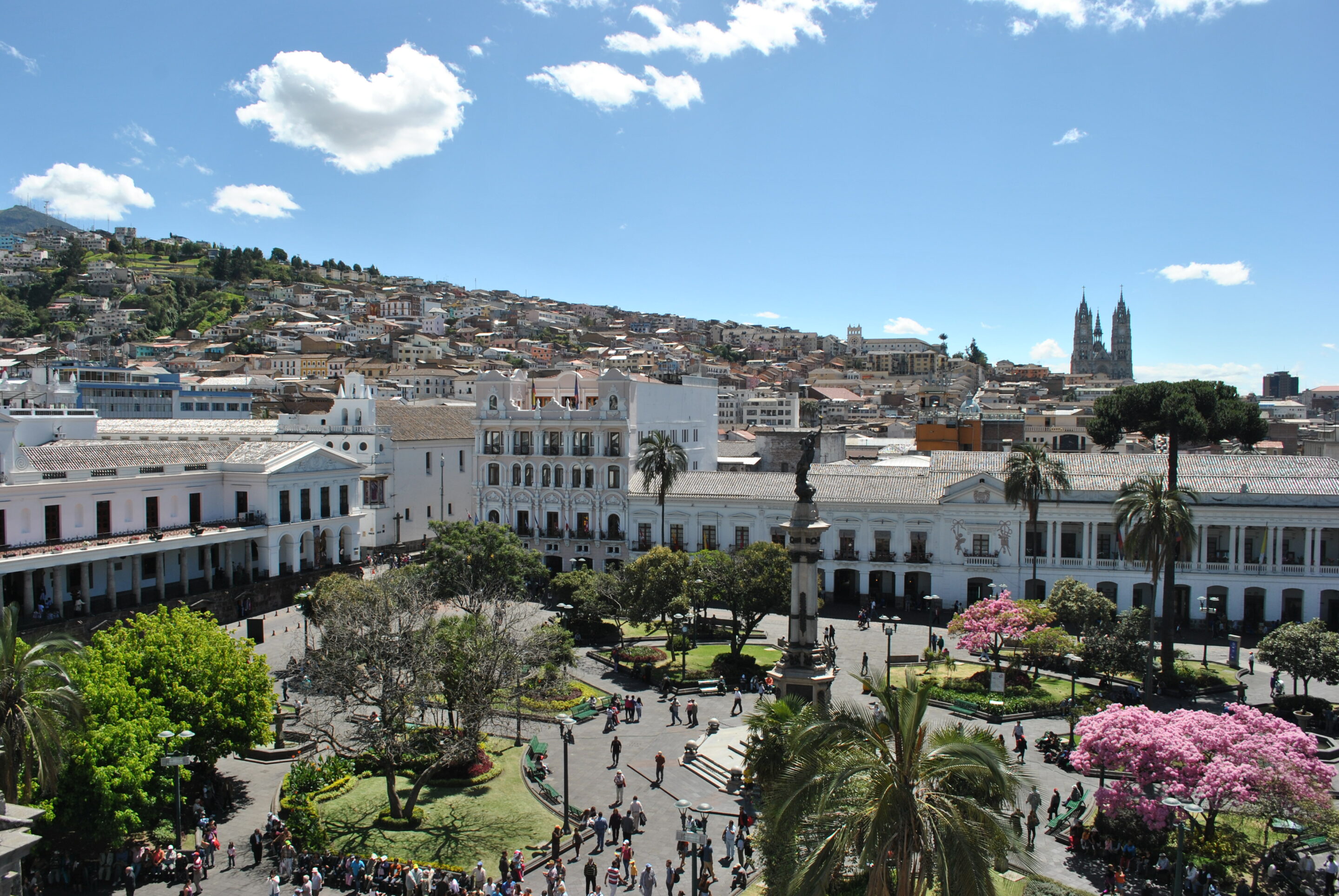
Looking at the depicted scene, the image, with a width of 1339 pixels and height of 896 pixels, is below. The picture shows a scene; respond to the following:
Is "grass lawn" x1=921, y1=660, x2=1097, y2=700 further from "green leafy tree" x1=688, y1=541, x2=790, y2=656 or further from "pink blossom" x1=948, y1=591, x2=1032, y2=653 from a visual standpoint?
"green leafy tree" x1=688, y1=541, x2=790, y2=656

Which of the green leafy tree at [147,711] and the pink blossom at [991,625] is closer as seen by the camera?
the green leafy tree at [147,711]

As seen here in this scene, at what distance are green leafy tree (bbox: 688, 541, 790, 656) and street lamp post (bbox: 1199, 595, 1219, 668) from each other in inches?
658

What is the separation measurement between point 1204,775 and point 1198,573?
90.1ft

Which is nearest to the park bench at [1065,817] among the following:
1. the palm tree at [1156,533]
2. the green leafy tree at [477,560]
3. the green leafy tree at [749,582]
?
the palm tree at [1156,533]

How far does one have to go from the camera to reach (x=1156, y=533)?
32750 mm

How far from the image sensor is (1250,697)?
3272 cm

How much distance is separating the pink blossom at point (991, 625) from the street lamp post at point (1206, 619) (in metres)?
8.62

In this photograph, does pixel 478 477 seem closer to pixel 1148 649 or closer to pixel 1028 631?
pixel 1028 631

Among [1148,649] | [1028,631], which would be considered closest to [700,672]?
[1028,631]

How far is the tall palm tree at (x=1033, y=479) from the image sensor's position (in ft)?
133

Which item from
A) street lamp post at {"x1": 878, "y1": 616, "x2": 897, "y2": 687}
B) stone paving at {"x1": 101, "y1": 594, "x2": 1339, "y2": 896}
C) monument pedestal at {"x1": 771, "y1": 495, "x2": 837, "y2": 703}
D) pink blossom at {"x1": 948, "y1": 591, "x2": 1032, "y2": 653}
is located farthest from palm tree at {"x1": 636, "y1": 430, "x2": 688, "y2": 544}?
monument pedestal at {"x1": 771, "y1": 495, "x2": 837, "y2": 703}

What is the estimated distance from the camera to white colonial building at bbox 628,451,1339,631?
42.8m

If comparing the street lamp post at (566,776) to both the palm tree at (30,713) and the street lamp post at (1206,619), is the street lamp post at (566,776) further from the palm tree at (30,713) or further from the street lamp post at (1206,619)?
the street lamp post at (1206,619)

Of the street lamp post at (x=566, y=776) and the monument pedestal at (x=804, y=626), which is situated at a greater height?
the monument pedestal at (x=804, y=626)
